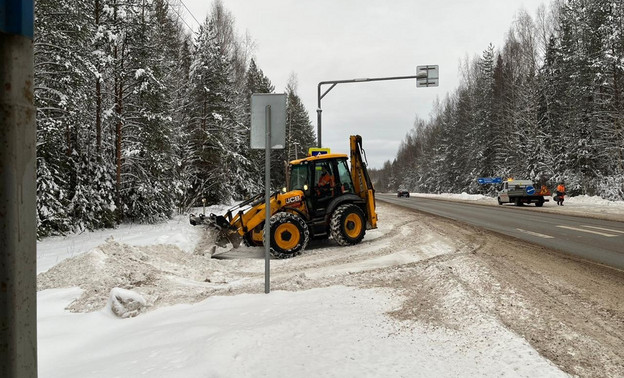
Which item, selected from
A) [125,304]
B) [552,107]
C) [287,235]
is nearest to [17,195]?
[125,304]

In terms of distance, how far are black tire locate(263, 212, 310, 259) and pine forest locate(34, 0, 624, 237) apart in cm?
736

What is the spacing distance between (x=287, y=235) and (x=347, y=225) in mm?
1831

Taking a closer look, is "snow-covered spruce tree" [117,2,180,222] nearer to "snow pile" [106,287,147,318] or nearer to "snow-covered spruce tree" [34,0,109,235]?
"snow-covered spruce tree" [34,0,109,235]

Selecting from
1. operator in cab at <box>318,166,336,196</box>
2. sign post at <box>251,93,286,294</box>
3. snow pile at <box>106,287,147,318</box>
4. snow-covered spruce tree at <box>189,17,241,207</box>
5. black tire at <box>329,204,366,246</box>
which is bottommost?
snow pile at <box>106,287,147,318</box>

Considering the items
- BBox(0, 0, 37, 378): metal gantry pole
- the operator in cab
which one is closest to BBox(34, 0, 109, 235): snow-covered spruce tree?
the operator in cab

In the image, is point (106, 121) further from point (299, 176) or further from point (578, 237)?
point (578, 237)

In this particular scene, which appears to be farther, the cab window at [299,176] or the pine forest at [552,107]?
the pine forest at [552,107]

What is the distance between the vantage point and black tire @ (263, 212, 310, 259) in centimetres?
912

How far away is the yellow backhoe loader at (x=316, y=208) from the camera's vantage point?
956 cm

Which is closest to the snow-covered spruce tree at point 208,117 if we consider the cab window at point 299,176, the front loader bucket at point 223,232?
the front loader bucket at point 223,232

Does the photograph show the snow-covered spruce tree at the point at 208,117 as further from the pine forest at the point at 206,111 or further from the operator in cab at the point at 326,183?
the operator in cab at the point at 326,183

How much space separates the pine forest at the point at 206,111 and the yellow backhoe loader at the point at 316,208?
21.1 feet

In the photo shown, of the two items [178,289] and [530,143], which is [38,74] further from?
[530,143]

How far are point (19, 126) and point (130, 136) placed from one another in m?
16.0
